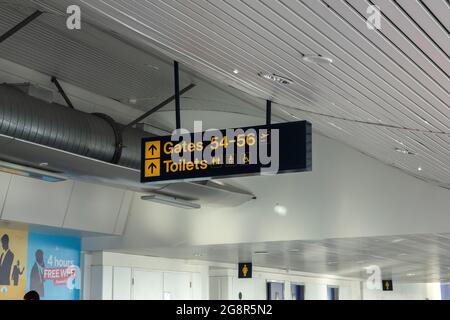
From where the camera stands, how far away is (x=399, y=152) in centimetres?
995

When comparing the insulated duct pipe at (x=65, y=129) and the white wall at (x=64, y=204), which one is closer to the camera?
the insulated duct pipe at (x=65, y=129)

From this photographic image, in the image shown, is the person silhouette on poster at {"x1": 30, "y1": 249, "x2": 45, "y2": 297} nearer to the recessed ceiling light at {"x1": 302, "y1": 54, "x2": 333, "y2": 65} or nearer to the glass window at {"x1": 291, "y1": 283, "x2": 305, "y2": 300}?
the recessed ceiling light at {"x1": 302, "y1": 54, "x2": 333, "y2": 65}

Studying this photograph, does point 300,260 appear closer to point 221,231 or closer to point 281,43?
point 221,231

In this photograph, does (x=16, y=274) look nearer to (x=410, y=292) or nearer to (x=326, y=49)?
(x=326, y=49)

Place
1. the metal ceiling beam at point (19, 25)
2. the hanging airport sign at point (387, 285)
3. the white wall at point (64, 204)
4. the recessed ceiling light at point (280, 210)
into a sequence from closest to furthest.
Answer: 1. the metal ceiling beam at point (19, 25)
2. the white wall at point (64, 204)
3. the recessed ceiling light at point (280, 210)
4. the hanging airport sign at point (387, 285)

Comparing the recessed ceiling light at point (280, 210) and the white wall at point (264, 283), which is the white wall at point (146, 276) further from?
the recessed ceiling light at point (280, 210)

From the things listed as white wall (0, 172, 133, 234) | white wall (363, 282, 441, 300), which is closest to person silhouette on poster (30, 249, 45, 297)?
white wall (0, 172, 133, 234)

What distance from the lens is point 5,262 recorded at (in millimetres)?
13484

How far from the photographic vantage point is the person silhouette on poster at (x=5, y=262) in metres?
13.4

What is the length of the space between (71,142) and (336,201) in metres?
5.78

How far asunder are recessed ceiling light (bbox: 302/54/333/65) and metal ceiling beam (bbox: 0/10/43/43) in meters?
4.00

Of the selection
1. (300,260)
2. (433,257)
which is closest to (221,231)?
(300,260)

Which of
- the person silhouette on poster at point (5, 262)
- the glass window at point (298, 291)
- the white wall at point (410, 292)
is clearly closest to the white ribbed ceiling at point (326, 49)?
the person silhouette on poster at point (5, 262)

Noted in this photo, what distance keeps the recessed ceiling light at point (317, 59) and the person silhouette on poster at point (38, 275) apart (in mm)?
10180
